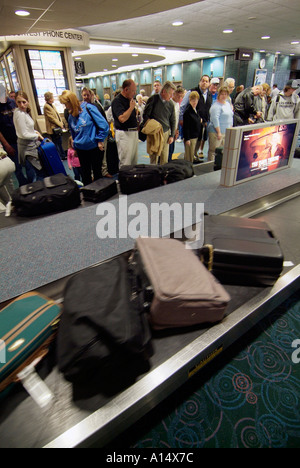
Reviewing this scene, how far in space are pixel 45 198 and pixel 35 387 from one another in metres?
1.73

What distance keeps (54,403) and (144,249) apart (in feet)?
2.64

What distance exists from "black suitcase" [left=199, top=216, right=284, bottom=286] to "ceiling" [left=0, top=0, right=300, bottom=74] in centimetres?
353

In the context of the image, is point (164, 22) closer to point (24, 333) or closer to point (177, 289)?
point (177, 289)

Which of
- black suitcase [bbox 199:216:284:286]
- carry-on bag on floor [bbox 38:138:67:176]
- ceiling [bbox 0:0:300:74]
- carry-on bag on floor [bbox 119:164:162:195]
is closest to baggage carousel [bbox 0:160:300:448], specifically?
A: black suitcase [bbox 199:216:284:286]

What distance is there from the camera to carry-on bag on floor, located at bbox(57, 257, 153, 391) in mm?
997

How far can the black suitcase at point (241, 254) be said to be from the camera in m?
1.56

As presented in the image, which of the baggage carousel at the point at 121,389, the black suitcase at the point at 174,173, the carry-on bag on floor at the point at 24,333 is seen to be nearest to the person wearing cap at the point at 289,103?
the black suitcase at the point at 174,173

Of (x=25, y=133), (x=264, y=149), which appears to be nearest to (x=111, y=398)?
(x=264, y=149)

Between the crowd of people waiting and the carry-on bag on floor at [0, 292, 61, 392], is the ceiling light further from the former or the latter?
the carry-on bag on floor at [0, 292, 61, 392]

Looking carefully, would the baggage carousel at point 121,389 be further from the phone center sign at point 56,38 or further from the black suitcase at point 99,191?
the phone center sign at point 56,38

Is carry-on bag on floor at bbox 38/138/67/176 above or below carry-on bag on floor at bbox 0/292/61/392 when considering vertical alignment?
above

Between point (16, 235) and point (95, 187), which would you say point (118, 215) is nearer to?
point (95, 187)

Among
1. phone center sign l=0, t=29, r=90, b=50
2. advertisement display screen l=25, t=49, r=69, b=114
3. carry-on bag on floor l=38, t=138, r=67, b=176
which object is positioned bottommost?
carry-on bag on floor l=38, t=138, r=67, b=176

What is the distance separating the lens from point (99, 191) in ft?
8.79
